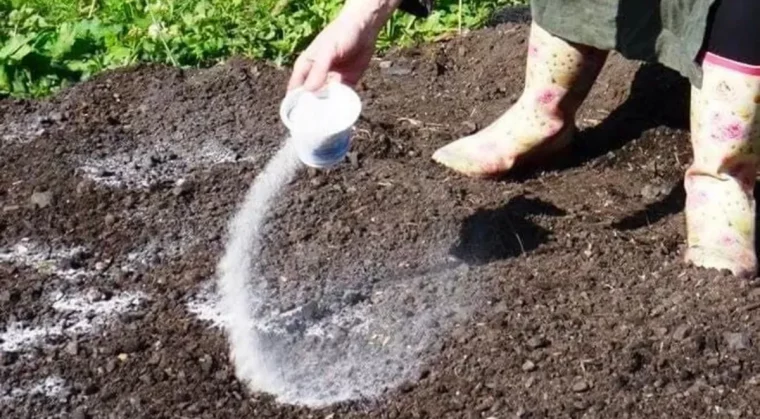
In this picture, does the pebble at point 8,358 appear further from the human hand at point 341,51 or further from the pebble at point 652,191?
the pebble at point 652,191

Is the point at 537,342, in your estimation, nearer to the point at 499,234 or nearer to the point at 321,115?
the point at 499,234

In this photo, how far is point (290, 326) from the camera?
3.01 metres

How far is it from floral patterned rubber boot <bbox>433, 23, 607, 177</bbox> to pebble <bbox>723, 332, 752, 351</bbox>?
0.90 m

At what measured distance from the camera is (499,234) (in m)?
3.25

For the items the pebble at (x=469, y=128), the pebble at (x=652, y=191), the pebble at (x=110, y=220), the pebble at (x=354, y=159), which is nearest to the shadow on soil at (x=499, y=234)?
the pebble at (x=652, y=191)

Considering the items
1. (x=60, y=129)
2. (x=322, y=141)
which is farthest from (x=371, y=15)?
(x=60, y=129)

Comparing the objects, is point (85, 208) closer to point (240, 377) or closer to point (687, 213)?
point (240, 377)

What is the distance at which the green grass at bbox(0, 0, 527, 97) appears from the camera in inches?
165

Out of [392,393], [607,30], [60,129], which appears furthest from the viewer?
[60,129]

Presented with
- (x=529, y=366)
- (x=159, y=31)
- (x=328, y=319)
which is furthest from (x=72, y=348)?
(x=159, y=31)

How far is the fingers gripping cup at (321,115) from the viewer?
9.18ft

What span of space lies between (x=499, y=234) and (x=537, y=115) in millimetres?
478

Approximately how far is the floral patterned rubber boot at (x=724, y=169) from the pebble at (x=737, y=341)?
10.5 inches

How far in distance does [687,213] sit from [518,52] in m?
1.10
